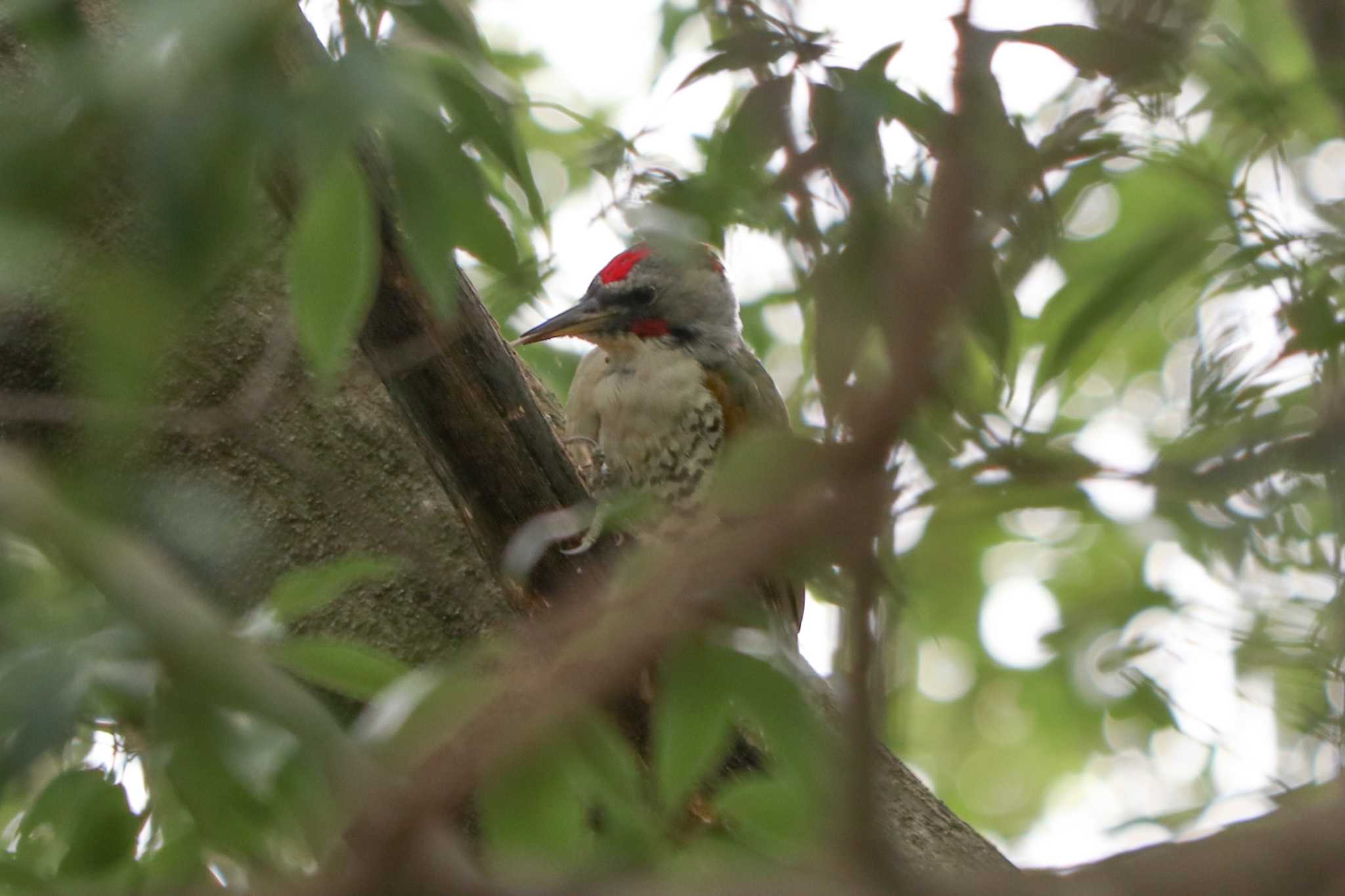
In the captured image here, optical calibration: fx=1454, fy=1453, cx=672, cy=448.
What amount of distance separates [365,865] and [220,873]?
3.61 ft

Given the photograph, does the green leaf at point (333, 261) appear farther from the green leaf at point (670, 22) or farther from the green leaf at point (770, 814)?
the green leaf at point (670, 22)

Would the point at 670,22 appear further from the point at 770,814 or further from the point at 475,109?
the point at 770,814

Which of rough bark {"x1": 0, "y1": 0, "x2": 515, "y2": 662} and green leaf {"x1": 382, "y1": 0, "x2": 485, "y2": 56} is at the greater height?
green leaf {"x1": 382, "y1": 0, "x2": 485, "y2": 56}

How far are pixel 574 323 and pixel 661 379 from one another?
0.87 feet

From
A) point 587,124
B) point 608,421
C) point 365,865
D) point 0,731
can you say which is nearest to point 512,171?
point 587,124

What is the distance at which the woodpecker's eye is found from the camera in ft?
12.3

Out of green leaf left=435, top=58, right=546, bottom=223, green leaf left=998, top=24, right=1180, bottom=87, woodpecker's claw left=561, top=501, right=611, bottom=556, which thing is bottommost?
woodpecker's claw left=561, top=501, right=611, bottom=556

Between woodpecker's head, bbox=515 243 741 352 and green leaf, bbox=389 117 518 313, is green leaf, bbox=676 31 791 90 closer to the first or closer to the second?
green leaf, bbox=389 117 518 313

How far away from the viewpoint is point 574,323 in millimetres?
3619

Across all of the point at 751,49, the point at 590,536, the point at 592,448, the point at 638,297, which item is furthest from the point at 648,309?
the point at 751,49

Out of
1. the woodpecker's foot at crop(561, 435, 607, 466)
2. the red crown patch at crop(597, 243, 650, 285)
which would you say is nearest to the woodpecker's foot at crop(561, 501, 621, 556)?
the woodpecker's foot at crop(561, 435, 607, 466)

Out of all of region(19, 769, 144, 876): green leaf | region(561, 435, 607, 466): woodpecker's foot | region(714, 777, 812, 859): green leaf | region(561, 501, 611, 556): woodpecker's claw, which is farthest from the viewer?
region(561, 435, 607, 466): woodpecker's foot

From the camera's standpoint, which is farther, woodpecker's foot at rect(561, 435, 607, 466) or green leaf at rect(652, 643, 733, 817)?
woodpecker's foot at rect(561, 435, 607, 466)

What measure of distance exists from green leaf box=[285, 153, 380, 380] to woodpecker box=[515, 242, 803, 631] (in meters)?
1.92
